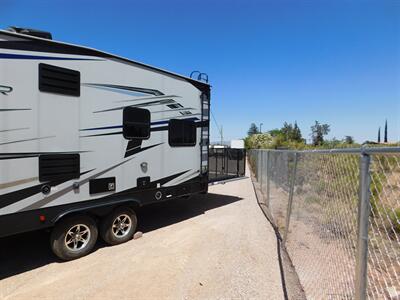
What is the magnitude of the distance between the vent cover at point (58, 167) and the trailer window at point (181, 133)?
2073mm

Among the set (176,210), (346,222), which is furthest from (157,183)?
(346,222)

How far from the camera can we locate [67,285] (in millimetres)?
3531

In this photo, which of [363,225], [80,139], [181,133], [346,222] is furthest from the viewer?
[181,133]

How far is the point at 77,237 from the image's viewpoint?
4.38 metres

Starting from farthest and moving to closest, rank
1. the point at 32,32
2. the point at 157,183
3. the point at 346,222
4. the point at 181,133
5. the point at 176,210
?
the point at 176,210
the point at 181,133
the point at 157,183
the point at 32,32
the point at 346,222

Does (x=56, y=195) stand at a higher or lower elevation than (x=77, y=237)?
higher

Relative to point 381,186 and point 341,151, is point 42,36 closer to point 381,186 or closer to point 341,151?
point 341,151

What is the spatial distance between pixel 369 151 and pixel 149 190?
4.09 m

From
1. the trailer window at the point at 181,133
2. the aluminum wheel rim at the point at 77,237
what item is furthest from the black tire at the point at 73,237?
the trailer window at the point at 181,133

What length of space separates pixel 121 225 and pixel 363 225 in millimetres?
3996

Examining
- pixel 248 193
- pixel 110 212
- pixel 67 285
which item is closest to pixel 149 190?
pixel 110 212

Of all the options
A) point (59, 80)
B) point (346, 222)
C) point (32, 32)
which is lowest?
point (346, 222)

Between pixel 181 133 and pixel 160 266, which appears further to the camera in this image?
pixel 181 133

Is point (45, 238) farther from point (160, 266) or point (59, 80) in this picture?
point (59, 80)
